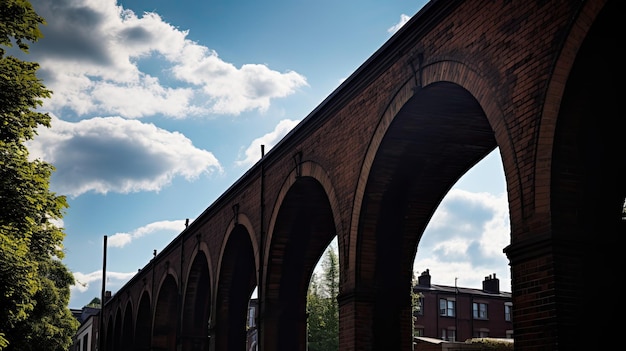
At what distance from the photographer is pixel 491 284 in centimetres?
5025

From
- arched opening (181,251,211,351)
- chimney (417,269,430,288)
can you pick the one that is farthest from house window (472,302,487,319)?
arched opening (181,251,211,351)

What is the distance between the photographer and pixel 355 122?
13344mm

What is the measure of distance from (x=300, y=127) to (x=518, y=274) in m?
8.09

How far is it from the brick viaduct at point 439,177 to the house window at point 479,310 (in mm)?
28241

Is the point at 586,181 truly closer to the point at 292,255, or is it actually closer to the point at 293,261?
the point at 292,255

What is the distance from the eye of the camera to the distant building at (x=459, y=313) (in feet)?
152

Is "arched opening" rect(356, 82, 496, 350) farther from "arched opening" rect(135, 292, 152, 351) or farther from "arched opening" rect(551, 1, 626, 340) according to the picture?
"arched opening" rect(135, 292, 152, 351)

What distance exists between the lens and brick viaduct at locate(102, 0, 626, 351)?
8055 mm

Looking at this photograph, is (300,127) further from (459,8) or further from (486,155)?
(459,8)

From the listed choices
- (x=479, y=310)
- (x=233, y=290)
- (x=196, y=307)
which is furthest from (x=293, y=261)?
(x=479, y=310)

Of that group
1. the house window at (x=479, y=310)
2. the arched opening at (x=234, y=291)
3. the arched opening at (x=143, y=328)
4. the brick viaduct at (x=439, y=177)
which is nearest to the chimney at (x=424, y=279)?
the house window at (x=479, y=310)

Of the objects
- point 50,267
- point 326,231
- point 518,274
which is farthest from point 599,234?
point 50,267

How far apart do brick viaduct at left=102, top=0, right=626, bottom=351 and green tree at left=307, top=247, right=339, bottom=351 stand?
1708 centimetres

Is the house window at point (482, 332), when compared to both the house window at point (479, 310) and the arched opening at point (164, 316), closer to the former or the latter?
the house window at point (479, 310)
